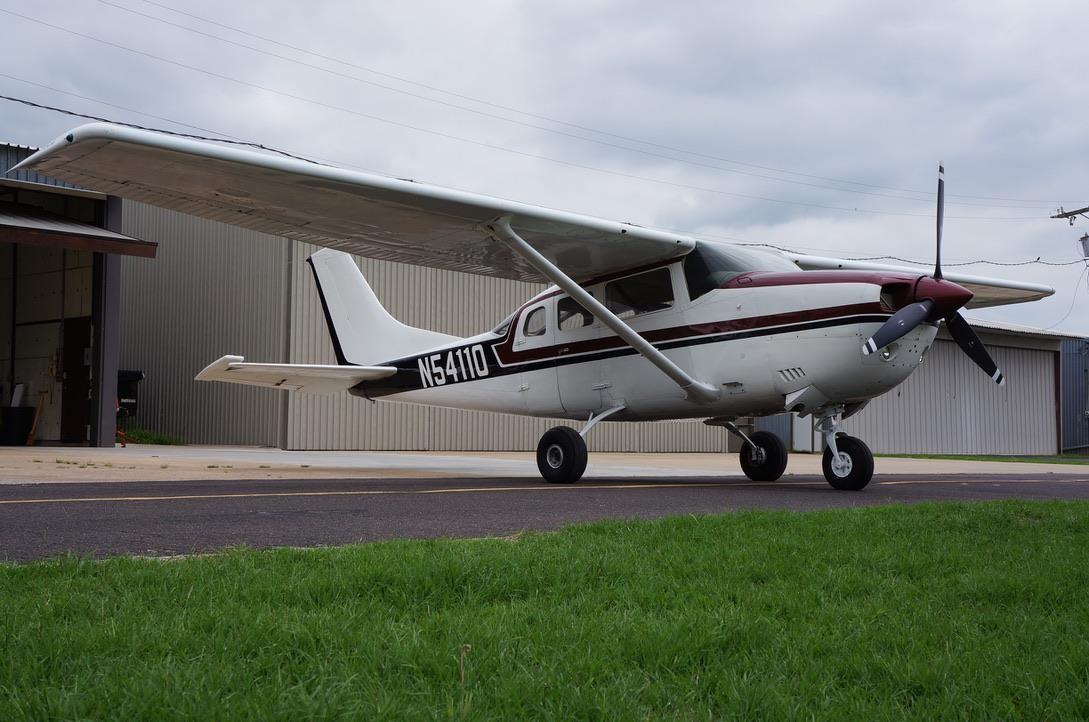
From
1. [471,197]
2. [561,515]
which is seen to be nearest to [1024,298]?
[471,197]

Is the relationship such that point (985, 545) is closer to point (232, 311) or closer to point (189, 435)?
point (232, 311)

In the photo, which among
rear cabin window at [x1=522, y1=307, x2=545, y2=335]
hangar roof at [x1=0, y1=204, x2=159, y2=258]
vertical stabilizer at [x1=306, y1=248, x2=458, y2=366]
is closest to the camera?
rear cabin window at [x1=522, y1=307, x2=545, y2=335]

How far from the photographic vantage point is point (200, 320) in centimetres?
2481

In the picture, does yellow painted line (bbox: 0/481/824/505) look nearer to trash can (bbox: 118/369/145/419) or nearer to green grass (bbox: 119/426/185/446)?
A: green grass (bbox: 119/426/185/446)

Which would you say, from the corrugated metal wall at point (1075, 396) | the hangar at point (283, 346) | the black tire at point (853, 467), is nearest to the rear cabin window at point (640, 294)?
the black tire at point (853, 467)

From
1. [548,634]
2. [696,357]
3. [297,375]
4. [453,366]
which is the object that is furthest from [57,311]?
[548,634]

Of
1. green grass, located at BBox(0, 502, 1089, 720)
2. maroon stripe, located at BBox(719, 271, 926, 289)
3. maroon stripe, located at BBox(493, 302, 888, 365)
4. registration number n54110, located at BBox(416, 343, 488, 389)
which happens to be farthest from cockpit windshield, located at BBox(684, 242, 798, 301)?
green grass, located at BBox(0, 502, 1089, 720)

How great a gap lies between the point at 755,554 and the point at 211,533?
2.76 m

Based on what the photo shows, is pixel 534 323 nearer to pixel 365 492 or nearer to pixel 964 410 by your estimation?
pixel 365 492

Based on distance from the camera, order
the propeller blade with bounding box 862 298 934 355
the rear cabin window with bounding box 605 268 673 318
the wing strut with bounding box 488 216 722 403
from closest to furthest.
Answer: the propeller blade with bounding box 862 298 934 355
the wing strut with bounding box 488 216 722 403
the rear cabin window with bounding box 605 268 673 318

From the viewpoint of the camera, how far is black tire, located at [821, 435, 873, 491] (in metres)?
9.23

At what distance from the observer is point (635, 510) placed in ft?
22.0

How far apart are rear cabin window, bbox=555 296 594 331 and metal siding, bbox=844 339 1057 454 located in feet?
69.4

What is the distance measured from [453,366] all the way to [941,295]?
6.24 metres
